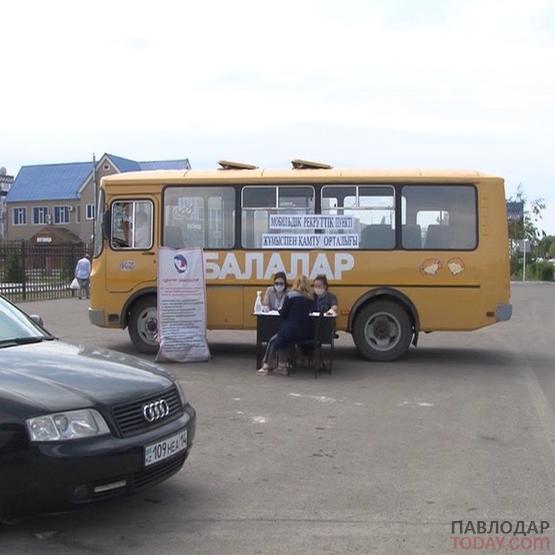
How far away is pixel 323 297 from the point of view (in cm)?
1127

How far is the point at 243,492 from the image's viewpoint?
5664 millimetres

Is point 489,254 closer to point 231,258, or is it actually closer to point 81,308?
point 231,258

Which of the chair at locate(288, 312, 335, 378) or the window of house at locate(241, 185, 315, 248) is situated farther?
the window of house at locate(241, 185, 315, 248)

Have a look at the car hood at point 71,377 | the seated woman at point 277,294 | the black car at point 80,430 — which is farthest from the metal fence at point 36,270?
the black car at point 80,430

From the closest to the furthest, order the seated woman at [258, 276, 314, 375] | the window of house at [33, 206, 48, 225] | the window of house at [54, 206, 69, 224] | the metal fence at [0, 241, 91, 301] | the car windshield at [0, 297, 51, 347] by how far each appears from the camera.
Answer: the car windshield at [0, 297, 51, 347] → the seated woman at [258, 276, 314, 375] → the metal fence at [0, 241, 91, 301] → the window of house at [54, 206, 69, 224] → the window of house at [33, 206, 48, 225]

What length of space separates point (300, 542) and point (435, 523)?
957 mm

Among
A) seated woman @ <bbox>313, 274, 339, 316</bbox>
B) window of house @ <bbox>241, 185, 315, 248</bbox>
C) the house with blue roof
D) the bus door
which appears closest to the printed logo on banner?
the bus door

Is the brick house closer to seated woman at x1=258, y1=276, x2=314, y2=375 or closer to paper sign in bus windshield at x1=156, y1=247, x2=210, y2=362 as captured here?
paper sign in bus windshield at x1=156, y1=247, x2=210, y2=362

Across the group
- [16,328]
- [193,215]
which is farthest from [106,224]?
[16,328]

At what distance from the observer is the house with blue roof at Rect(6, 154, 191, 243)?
71.1 m

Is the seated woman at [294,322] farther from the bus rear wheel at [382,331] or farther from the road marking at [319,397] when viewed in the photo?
the bus rear wheel at [382,331]

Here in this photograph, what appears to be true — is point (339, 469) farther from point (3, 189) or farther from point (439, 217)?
point (3, 189)

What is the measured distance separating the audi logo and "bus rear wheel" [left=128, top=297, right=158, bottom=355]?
25.1 ft

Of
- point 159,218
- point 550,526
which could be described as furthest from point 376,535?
point 159,218
